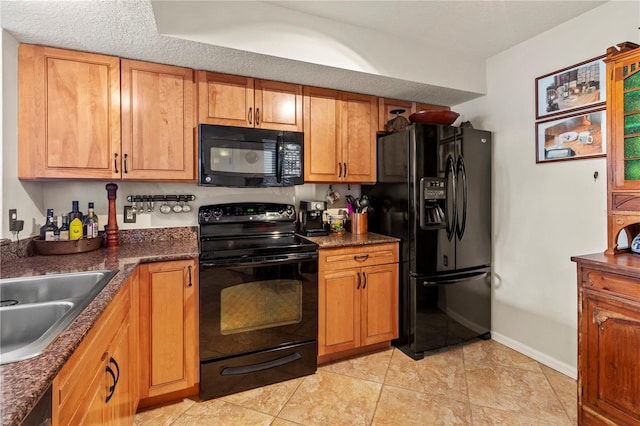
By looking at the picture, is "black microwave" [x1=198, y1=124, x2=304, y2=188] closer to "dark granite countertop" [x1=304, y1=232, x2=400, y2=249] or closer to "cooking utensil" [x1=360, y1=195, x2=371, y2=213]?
"dark granite countertop" [x1=304, y1=232, x2=400, y2=249]

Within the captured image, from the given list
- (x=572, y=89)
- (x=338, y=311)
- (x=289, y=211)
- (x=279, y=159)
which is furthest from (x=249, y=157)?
(x=572, y=89)

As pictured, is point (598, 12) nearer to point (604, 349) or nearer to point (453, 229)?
point (453, 229)

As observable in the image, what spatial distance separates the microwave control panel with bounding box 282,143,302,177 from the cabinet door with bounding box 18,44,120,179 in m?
1.12

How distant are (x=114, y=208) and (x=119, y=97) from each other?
2.49 ft

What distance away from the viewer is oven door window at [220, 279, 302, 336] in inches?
80.2

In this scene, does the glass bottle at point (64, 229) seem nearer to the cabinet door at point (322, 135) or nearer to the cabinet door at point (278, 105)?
the cabinet door at point (278, 105)

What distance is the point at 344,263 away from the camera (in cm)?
243

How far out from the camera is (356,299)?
2486mm

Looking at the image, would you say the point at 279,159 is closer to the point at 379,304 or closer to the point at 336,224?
the point at 336,224

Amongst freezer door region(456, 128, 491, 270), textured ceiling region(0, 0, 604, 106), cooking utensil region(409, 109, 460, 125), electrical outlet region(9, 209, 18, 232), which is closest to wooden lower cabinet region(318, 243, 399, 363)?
freezer door region(456, 128, 491, 270)

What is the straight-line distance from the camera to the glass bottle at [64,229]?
2012 millimetres

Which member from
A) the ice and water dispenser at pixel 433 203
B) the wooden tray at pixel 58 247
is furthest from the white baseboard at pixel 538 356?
the wooden tray at pixel 58 247

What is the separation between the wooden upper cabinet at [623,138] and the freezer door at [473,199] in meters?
0.97

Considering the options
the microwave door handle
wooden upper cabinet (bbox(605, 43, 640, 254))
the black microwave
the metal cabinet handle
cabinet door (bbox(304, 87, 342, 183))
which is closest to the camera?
the metal cabinet handle
